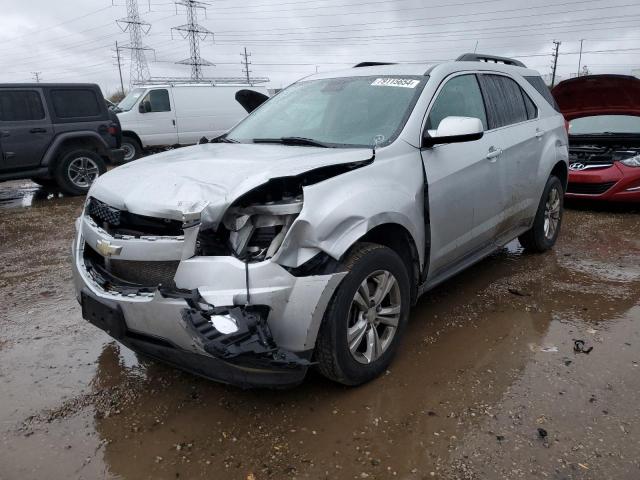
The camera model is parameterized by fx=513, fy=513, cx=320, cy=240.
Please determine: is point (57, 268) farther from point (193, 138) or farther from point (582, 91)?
point (193, 138)

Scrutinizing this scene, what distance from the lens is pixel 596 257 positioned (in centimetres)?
508

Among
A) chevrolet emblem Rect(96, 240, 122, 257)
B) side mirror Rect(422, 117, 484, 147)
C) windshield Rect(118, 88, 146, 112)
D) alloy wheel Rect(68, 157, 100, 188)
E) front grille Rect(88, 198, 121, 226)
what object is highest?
side mirror Rect(422, 117, 484, 147)

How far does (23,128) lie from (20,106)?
1.26 ft

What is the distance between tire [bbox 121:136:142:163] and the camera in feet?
43.4

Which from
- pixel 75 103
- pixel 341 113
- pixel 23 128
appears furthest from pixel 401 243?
pixel 75 103

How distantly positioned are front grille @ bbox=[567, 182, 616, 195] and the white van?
8827 mm

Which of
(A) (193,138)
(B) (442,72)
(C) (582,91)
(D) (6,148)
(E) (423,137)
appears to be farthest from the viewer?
(A) (193,138)

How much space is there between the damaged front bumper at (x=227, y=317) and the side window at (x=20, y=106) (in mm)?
7563

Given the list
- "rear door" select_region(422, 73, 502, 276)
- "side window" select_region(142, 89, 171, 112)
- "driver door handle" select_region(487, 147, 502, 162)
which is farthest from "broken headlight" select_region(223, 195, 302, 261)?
"side window" select_region(142, 89, 171, 112)

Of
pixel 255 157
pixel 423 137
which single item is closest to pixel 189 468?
pixel 255 157

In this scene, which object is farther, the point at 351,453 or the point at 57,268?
the point at 57,268

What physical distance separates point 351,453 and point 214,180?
1.43 meters

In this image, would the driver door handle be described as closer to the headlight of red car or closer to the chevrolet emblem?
the chevrolet emblem

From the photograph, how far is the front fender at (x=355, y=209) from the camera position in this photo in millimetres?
2324
